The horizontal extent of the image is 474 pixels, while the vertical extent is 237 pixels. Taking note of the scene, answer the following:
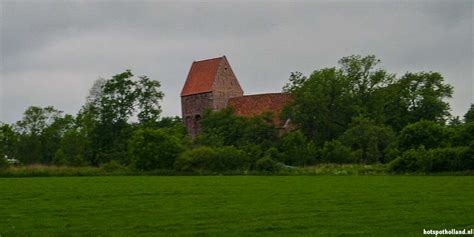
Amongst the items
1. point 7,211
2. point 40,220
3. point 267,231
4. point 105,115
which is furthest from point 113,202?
point 105,115

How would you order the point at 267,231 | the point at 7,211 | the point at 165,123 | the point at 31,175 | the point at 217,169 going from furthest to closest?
the point at 165,123
the point at 217,169
the point at 31,175
the point at 7,211
the point at 267,231

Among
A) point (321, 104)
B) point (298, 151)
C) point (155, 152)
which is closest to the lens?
point (155, 152)

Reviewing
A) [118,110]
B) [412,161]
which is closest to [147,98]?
[118,110]

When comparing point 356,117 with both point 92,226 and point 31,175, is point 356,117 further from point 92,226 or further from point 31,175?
point 92,226

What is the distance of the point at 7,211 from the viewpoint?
20.1 meters

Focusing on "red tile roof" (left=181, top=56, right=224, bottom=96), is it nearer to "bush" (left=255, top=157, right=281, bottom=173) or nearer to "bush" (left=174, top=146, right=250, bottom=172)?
"bush" (left=174, top=146, right=250, bottom=172)

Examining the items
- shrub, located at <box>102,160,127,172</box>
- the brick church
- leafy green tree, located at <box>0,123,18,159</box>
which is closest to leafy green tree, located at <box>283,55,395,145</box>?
the brick church

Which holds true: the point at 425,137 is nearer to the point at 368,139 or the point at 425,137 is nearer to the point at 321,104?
the point at 368,139

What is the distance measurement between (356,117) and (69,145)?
35.4 m

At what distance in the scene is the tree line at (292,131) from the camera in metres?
57.0

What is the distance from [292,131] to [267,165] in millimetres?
15646

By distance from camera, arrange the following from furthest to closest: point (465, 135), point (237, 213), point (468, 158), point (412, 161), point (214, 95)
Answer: point (214, 95) < point (465, 135) < point (412, 161) < point (468, 158) < point (237, 213)

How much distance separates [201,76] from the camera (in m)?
94.4

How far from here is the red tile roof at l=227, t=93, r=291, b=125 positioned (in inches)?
3425
